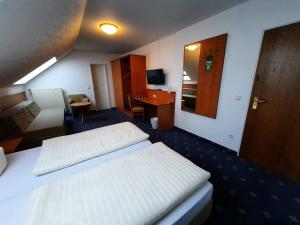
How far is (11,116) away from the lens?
86.7 inches

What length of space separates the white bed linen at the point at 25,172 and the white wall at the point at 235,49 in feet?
5.84

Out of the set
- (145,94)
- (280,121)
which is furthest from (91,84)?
(280,121)

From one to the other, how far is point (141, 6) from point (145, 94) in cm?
283

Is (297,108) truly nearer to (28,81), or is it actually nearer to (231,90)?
(231,90)

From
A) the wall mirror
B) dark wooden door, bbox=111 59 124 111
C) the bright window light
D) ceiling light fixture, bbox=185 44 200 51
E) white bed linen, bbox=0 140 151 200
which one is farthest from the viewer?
dark wooden door, bbox=111 59 124 111

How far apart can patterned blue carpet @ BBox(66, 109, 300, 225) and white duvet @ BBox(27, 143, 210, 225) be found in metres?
0.72

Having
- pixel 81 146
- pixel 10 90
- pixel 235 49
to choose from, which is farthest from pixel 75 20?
pixel 10 90

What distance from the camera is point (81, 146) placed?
5.11 ft

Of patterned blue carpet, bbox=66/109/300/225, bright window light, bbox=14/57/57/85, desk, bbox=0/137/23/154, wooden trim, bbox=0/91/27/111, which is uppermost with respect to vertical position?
bright window light, bbox=14/57/57/85

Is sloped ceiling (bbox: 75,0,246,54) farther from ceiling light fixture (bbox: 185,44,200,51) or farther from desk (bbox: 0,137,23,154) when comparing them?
desk (bbox: 0,137,23,154)

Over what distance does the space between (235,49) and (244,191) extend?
2100mm

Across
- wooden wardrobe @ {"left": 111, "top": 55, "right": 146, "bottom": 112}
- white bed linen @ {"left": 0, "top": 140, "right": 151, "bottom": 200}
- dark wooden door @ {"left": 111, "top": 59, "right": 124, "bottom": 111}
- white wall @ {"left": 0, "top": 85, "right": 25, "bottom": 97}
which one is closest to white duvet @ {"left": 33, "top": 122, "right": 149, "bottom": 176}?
white bed linen @ {"left": 0, "top": 140, "right": 151, "bottom": 200}

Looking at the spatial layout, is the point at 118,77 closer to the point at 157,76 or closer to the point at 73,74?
the point at 73,74

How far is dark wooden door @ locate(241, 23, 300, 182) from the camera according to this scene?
1.58 metres
